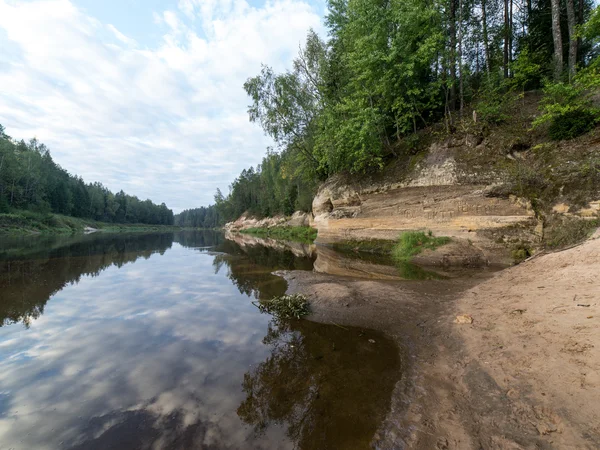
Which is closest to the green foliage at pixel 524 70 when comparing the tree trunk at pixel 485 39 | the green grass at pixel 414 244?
the tree trunk at pixel 485 39

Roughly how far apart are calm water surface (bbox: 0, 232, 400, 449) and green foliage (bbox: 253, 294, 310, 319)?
1.00ft

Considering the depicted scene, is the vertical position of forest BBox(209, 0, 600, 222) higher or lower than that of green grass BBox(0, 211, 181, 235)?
higher

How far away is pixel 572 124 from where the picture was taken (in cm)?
1141

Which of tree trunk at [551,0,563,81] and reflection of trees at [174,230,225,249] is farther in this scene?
reflection of trees at [174,230,225,249]

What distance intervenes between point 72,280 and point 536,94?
87.8 feet

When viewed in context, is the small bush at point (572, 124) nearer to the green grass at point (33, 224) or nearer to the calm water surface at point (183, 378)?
Result: the calm water surface at point (183, 378)

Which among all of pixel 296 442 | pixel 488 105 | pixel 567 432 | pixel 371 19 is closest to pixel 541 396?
pixel 567 432

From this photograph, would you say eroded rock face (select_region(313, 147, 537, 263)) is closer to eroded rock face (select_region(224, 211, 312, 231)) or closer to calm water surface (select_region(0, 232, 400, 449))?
calm water surface (select_region(0, 232, 400, 449))

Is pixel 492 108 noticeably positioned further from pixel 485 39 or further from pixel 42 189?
pixel 42 189

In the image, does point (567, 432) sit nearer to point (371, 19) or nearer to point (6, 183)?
point (371, 19)

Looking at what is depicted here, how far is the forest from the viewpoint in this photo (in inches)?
548

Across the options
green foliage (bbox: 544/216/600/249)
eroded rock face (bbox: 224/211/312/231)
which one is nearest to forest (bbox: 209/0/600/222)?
green foliage (bbox: 544/216/600/249)

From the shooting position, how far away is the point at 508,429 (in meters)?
2.58

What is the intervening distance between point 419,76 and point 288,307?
18.2 metres
